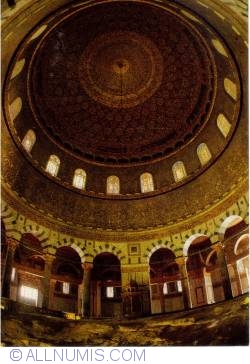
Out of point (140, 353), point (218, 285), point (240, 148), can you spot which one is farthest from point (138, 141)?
point (140, 353)

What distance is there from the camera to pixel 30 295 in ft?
68.0

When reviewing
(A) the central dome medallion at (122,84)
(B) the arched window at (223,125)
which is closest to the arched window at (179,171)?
(A) the central dome medallion at (122,84)

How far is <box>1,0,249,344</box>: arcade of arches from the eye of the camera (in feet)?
58.0

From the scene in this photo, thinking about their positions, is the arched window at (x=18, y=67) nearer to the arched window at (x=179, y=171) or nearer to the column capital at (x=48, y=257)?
the column capital at (x=48, y=257)

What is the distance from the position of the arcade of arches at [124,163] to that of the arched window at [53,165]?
62 mm

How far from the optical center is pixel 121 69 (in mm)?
21266

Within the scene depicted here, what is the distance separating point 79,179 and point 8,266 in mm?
6099

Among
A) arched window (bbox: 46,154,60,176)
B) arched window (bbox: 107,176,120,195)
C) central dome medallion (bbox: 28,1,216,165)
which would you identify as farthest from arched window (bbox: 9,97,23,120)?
arched window (bbox: 107,176,120,195)

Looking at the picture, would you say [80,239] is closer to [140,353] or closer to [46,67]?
[46,67]

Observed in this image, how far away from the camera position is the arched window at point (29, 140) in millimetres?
18897

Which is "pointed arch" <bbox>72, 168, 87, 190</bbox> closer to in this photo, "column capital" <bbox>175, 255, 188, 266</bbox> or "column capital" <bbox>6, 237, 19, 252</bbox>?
"column capital" <bbox>6, 237, 19, 252</bbox>

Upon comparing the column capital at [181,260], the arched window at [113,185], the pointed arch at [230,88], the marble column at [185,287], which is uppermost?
the pointed arch at [230,88]

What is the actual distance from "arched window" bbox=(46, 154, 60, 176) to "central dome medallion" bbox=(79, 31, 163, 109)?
3.95 meters

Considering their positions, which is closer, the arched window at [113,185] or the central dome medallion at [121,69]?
the central dome medallion at [121,69]
